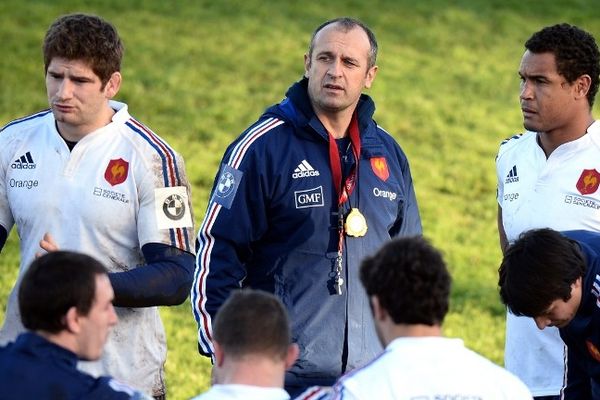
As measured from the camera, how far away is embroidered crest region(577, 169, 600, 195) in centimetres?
740

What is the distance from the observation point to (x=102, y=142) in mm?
6797

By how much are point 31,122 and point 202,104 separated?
1110cm

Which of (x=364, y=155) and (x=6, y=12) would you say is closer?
(x=364, y=155)

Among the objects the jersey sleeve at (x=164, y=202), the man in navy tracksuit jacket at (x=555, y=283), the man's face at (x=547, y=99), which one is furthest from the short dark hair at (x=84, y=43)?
the man's face at (x=547, y=99)

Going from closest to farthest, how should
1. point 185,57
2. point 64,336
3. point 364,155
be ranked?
point 64,336
point 364,155
point 185,57

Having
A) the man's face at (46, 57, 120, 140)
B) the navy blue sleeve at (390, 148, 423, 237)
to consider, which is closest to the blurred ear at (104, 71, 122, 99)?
the man's face at (46, 57, 120, 140)

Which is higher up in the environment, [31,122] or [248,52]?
[248,52]

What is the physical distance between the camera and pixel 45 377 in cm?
487

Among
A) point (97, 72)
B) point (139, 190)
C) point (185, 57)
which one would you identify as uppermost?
point (185, 57)

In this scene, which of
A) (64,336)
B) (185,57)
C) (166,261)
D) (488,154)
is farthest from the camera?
(185,57)

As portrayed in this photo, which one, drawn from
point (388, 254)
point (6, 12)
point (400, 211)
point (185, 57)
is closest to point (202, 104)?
point (185, 57)

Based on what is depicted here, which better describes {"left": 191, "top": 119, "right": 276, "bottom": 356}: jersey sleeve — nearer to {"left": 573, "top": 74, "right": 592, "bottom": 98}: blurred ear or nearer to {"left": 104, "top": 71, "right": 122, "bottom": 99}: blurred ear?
{"left": 104, "top": 71, "right": 122, "bottom": 99}: blurred ear

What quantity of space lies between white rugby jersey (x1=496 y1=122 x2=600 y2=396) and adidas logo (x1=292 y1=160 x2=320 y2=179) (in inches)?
48.5

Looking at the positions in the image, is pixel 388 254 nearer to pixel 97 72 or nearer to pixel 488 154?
pixel 97 72
